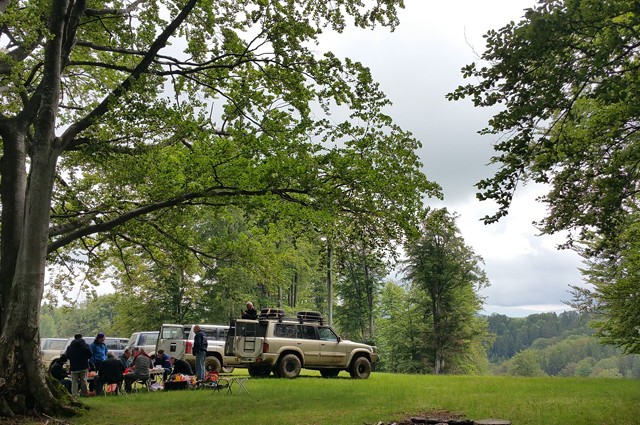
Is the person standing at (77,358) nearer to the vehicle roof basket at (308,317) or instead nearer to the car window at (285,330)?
the car window at (285,330)

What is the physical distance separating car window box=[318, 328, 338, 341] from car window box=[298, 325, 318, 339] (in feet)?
0.84

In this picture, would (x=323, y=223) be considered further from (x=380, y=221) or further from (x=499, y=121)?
(x=499, y=121)

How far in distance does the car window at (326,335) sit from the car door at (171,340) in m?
5.65

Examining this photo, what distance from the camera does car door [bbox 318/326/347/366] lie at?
683 inches

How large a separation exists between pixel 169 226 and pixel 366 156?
285 inches

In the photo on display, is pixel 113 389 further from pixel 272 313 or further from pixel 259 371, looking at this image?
pixel 272 313

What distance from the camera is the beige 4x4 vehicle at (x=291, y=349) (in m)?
16.4

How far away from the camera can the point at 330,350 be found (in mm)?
17484

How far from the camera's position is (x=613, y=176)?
8805mm

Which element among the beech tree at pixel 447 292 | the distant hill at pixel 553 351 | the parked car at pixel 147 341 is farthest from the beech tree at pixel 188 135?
the distant hill at pixel 553 351

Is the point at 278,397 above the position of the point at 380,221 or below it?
below

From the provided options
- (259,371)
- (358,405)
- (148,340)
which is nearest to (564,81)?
(358,405)

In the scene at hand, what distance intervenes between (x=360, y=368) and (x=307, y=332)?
2527 mm

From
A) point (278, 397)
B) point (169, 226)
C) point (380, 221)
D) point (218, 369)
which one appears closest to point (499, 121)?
point (380, 221)
